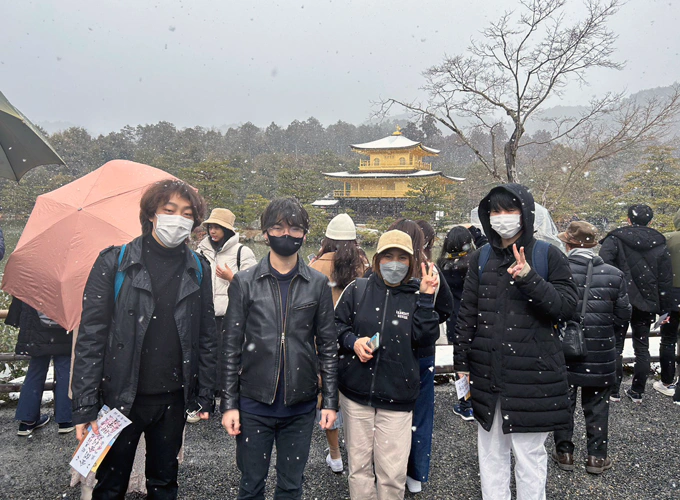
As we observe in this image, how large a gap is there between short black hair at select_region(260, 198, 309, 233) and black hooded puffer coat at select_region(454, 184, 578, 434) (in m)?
1.04

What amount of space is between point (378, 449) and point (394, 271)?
95cm

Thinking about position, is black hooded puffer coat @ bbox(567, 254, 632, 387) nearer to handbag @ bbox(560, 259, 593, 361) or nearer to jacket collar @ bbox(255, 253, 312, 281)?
handbag @ bbox(560, 259, 593, 361)

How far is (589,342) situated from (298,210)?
218 cm

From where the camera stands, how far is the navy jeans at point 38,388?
2.85m

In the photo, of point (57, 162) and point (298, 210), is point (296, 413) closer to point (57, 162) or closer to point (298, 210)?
point (298, 210)

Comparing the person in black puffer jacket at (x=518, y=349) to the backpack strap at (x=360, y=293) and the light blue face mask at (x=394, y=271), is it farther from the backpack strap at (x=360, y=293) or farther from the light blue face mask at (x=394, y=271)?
the backpack strap at (x=360, y=293)

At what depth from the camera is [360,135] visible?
66000mm

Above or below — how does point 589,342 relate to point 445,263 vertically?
below

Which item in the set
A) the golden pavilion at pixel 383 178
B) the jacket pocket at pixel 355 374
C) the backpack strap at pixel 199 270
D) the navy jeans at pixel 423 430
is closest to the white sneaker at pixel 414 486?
the navy jeans at pixel 423 430

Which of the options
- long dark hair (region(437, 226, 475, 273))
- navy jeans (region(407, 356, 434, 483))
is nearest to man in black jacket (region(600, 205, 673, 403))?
long dark hair (region(437, 226, 475, 273))

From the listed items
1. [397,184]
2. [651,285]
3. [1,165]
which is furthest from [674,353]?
[397,184]

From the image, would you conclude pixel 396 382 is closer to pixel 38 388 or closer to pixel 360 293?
pixel 360 293

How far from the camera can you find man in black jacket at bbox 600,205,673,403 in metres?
3.44

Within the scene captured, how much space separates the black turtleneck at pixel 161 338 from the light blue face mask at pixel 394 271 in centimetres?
104
